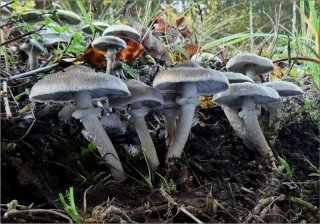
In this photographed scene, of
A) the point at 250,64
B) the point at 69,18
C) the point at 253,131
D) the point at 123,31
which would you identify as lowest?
the point at 253,131

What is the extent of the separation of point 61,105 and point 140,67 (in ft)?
2.08

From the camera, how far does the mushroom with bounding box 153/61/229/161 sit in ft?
5.08

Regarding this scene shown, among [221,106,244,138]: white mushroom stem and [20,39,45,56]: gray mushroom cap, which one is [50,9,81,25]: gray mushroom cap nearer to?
[20,39,45,56]: gray mushroom cap

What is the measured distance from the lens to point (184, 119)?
5.73 ft

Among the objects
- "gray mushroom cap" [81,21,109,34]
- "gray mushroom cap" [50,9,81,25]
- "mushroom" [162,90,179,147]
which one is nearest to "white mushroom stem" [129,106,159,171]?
"mushroom" [162,90,179,147]

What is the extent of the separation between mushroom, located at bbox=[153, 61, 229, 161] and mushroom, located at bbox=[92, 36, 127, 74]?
347 mm

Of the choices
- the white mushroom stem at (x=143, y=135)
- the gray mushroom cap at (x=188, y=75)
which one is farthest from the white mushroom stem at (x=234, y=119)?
the white mushroom stem at (x=143, y=135)

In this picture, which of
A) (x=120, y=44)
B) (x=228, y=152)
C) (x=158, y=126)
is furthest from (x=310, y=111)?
(x=120, y=44)

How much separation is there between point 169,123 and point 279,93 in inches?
26.1

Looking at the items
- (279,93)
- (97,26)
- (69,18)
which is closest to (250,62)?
(279,93)

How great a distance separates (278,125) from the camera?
2154 millimetres

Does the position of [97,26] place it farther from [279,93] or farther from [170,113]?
[279,93]

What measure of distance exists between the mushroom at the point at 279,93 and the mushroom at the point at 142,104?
2.02 ft

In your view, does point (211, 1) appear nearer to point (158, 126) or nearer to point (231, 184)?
point (158, 126)
